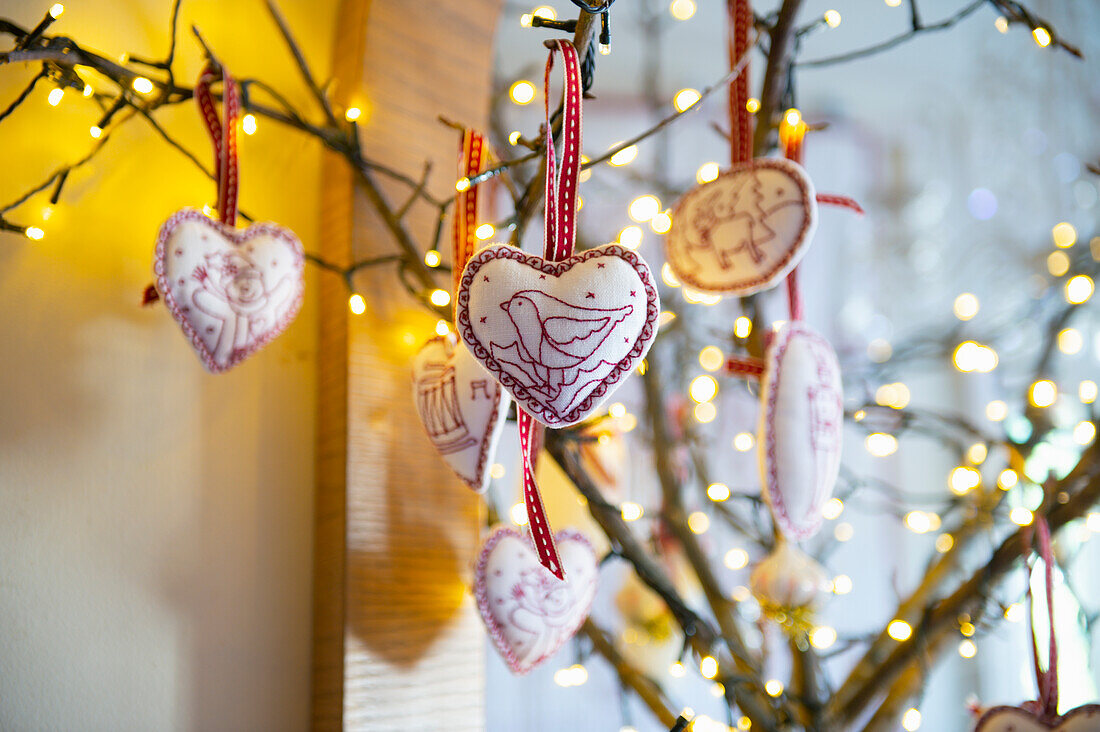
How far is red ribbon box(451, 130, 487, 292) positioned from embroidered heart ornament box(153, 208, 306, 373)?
0.16 m

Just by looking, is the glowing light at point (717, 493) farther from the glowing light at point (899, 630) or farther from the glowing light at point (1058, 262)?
the glowing light at point (1058, 262)

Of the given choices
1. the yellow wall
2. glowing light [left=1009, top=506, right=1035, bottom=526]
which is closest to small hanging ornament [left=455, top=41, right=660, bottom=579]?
the yellow wall

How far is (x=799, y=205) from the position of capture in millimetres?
793

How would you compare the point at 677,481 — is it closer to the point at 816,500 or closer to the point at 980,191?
the point at 816,500

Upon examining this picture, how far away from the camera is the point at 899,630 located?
995mm

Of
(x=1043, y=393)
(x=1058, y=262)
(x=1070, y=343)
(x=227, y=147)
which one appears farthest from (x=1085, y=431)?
(x=227, y=147)

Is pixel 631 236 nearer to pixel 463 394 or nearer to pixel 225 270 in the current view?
pixel 463 394

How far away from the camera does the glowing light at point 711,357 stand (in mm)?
1500

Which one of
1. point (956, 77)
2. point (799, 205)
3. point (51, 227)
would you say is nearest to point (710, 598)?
point (799, 205)

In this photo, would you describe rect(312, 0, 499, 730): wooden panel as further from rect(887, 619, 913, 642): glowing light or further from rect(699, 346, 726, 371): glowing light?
rect(699, 346, 726, 371): glowing light

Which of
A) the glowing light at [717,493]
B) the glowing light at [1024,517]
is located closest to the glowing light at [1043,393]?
the glowing light at [1024,517]

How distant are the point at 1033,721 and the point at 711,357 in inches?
31.4

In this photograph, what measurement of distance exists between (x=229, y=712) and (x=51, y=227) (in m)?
0.56

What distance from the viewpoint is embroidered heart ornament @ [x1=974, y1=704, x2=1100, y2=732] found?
2.83 ft
